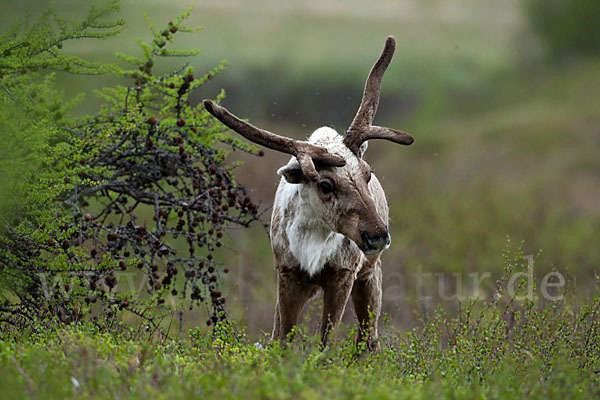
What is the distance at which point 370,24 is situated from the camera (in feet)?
133

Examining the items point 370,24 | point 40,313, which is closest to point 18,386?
point 40,313

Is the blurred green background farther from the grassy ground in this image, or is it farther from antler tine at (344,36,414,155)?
antler tine at (344,36,414,155)

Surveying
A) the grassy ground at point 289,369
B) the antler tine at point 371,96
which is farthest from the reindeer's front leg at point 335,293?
the antler tine at point 371,96

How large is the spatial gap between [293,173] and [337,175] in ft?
1.23

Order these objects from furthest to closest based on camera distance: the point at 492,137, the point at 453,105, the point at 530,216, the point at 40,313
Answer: the point at 453,105 < the point at 492,137 < the point at 530,216 < the point at 40,313

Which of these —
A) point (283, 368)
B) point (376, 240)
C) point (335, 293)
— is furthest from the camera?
point (335, 293)

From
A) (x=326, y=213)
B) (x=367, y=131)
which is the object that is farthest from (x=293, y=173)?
(x=367, y=131)

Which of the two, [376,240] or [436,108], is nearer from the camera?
[376,240]

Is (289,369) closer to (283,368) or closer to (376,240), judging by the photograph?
(283,368)

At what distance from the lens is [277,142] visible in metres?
6.18

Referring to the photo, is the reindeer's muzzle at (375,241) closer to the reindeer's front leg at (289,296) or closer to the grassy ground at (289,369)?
the grassy ground at (289,369)

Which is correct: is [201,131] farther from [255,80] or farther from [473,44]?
[473,44]

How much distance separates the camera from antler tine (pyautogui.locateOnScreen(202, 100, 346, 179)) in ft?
19.9

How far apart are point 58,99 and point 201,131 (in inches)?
55.8
